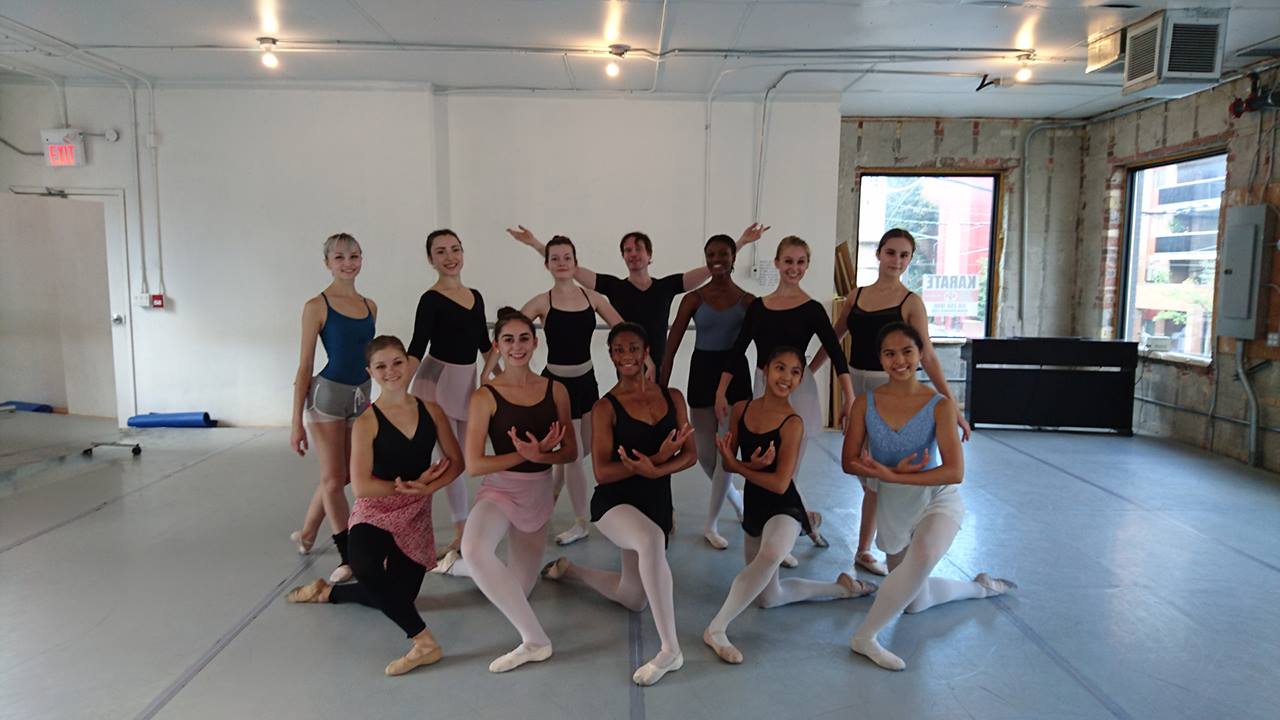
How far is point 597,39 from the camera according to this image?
5309 mm

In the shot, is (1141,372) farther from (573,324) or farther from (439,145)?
(439,145)

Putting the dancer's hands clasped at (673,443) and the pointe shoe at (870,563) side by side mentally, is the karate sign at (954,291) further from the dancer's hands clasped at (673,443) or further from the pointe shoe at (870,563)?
the dancer's hands clasped at (673,443)

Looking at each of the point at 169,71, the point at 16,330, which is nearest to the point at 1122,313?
the point at 169,71

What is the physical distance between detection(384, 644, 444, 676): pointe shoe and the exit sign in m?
6.16

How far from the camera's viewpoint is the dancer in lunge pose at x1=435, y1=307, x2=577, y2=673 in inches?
109

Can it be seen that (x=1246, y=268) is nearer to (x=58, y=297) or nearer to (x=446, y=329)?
(x=446, y=329)

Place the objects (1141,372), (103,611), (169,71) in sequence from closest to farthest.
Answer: (103,611), (169,71), (1141,372)

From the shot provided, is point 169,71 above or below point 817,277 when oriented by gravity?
above

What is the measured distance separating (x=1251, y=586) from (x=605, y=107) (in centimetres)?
568

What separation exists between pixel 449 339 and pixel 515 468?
38.1 inches

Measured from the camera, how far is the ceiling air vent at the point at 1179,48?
4.58 metres

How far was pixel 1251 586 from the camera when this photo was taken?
3547 millimetres

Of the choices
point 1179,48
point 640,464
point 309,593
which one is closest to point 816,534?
point 640,464

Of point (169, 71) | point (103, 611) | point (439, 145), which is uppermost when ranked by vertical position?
point (169, 71)
